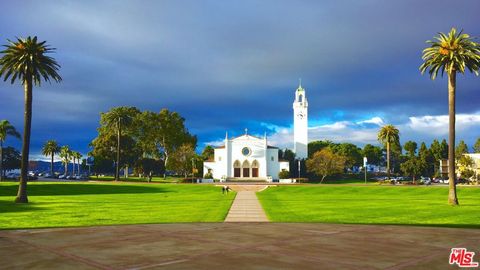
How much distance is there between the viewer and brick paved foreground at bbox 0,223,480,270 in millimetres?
9336

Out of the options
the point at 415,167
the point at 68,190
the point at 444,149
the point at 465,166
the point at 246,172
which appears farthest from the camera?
the point at 444,149

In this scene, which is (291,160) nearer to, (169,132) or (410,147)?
(169,132)

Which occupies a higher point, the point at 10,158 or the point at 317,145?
the point at 317,145

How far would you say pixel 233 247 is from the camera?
454 inches

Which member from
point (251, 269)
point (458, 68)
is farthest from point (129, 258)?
point (458, 68)

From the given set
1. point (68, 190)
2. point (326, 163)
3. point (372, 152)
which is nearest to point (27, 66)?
point (68, 190)

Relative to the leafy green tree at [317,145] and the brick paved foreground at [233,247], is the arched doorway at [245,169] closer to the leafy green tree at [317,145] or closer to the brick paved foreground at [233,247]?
the leafy green tree at [317,145]

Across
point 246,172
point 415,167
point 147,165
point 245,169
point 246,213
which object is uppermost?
point 147,165

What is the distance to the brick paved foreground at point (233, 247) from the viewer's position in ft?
30.6

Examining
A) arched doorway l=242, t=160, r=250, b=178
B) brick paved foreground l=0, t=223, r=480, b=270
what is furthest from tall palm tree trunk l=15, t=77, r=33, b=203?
arched doorway l=242, t=160, r=250, b=178

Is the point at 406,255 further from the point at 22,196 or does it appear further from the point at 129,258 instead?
the point at 22,196

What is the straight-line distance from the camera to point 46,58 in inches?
1567

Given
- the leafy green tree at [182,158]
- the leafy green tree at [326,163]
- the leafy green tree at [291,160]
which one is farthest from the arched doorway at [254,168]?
the leafy green tree at [182,158]

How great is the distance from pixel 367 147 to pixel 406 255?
16290cm
